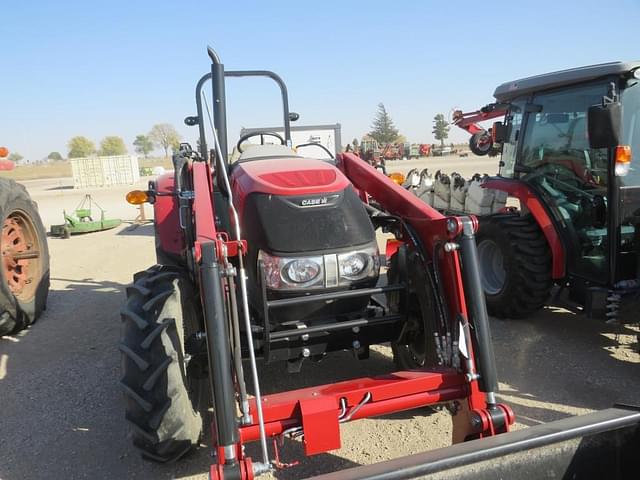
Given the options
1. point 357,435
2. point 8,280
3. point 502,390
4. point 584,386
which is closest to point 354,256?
point 357,435

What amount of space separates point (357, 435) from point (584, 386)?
5.61ft

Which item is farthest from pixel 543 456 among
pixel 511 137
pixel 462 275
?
pixel 511 137

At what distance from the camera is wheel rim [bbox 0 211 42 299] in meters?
5.02

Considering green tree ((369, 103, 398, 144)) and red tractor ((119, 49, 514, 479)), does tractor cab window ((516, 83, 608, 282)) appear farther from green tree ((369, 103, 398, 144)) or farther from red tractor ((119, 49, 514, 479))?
green tree ((369, 103, 398, 144))

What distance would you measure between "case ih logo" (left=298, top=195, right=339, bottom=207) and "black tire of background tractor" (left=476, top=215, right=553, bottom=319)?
7.63 ft

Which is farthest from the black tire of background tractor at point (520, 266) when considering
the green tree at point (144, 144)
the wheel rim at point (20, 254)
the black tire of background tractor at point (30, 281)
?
the green tree at point (144, 144)

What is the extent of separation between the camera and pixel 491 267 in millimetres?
5188

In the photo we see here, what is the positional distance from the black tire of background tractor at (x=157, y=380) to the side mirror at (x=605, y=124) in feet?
9.72

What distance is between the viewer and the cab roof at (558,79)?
3768 millimetres

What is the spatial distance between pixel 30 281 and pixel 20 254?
0.31 meters

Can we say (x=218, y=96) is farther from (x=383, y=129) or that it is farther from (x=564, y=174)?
(x=383, y=129)

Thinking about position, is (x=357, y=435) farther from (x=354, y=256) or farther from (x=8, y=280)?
(x=8, y=280)

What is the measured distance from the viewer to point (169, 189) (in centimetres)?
421

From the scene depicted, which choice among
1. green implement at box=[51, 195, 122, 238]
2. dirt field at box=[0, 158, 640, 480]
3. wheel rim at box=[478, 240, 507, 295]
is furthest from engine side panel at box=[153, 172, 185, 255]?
green implement at box=[51, 195, 122, 238]
